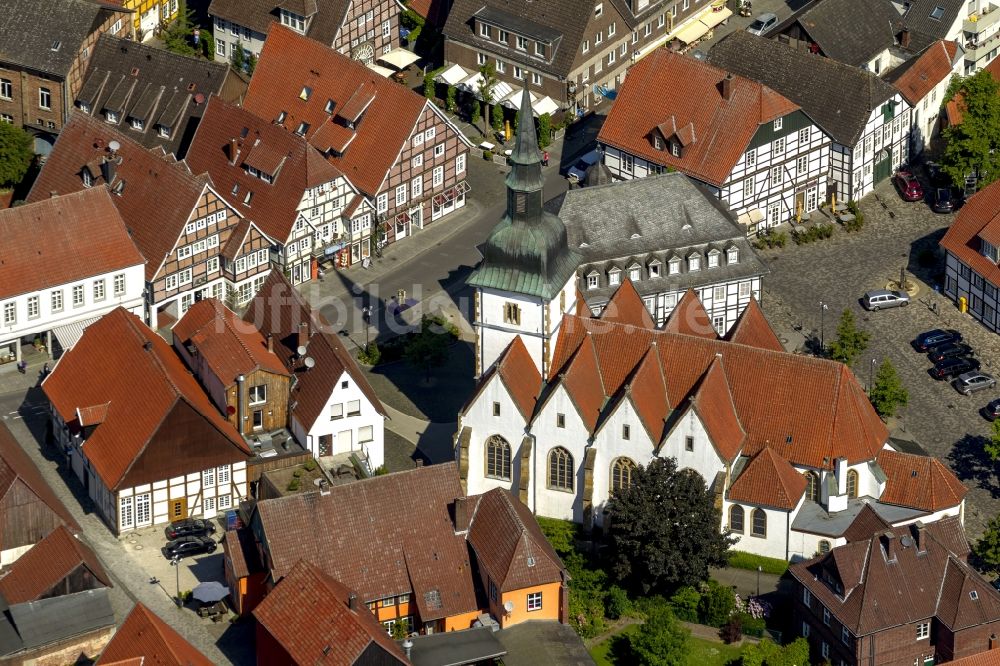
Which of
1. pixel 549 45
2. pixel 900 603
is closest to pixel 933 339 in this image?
pixel 900 603

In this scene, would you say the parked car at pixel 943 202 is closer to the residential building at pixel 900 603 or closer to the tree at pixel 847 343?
the tree at pixel 847 343

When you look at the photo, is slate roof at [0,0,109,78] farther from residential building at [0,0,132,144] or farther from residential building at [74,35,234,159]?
residential building at [74,35,234,159]

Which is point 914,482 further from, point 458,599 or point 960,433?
point 458,599

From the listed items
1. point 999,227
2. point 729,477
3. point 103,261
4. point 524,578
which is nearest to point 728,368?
point 729,477

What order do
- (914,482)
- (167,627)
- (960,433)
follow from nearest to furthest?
(167,627)
(914,482)
(960,433)

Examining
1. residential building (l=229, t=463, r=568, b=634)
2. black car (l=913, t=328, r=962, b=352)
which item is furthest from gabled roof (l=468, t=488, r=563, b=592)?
black car (l=913, t=328, r=962, b=352)

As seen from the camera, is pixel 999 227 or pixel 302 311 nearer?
pixel 302 311

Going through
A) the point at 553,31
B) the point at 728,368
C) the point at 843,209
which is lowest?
the point at 728,368
